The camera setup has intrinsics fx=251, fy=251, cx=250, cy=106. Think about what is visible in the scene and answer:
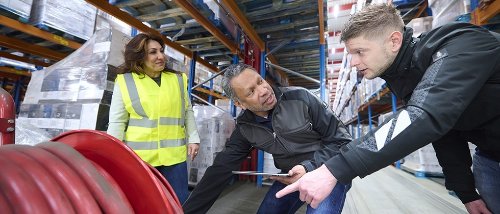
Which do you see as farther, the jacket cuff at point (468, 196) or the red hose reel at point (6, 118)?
the jacket cuff at point (468, 196)

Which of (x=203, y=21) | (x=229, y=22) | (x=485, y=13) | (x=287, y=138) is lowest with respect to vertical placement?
(x=287, y=138)

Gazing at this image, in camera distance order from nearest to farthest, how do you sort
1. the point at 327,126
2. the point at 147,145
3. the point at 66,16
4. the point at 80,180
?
the point at 80,180 < the point at 327,126 < the point at 147,145 < the point at 66,16

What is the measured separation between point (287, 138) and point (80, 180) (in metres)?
1.19

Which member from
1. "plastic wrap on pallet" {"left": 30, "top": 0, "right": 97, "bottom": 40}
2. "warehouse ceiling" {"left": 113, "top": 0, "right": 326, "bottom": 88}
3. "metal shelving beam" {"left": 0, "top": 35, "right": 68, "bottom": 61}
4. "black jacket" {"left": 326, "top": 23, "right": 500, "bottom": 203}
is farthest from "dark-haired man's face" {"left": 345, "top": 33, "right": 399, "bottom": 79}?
"metal shelving beam" {"left": 0, "top": 35, "right": 68, "bottom": 61}

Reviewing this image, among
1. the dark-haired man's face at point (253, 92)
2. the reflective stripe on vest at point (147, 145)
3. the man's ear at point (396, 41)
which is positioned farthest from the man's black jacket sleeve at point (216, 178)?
the man's ear at point (396, 41)

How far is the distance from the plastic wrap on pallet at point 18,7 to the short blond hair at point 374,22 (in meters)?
3.81

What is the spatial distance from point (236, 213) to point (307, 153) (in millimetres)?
1486

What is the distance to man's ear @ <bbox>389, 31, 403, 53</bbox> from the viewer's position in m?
1.03

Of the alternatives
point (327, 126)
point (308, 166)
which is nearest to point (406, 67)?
point (327, 126)

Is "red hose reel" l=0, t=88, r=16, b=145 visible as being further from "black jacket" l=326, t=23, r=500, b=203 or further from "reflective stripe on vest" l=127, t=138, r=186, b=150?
"black jacket" l=326, t=23, r=500, b=203

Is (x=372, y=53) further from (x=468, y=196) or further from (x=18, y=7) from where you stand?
(x=18, y=7)

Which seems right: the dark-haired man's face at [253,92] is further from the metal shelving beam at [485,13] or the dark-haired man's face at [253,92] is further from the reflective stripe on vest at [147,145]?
the metal shelving beam at [485,13]

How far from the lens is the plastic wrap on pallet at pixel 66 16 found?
10.5 ft

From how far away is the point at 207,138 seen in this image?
3.87 metres
